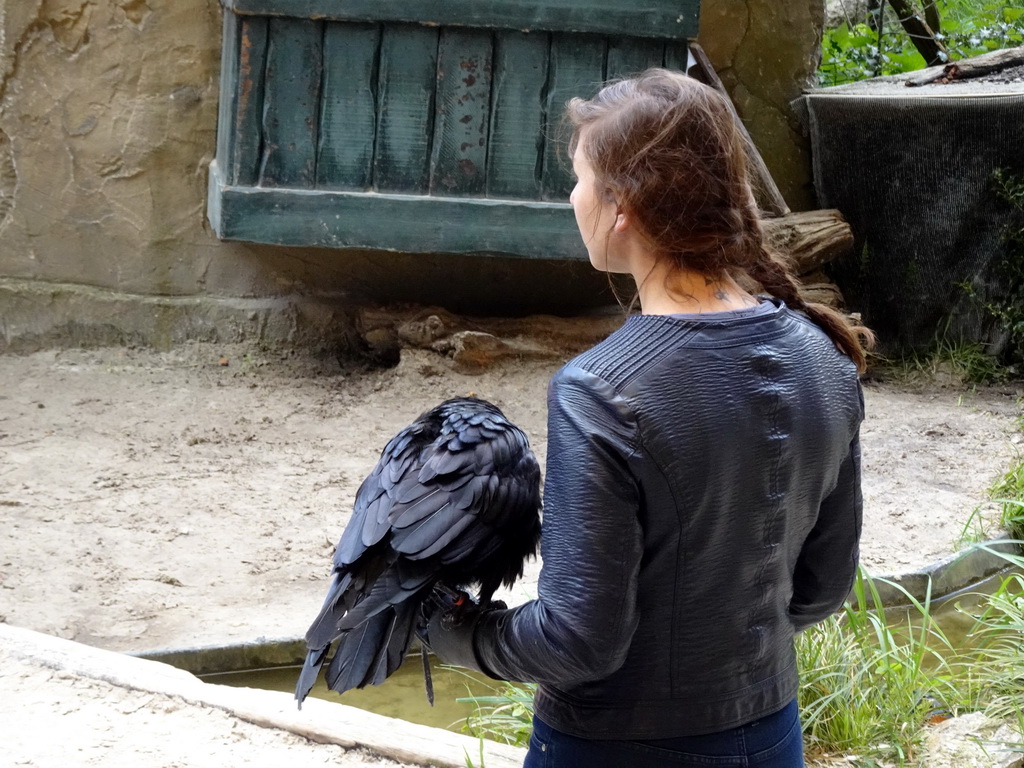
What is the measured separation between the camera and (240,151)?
4496 mm

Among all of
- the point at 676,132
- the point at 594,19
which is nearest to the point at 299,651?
the point at 676,132

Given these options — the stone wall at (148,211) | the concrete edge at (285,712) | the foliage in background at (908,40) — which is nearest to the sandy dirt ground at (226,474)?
the concrete edge at (285,712)

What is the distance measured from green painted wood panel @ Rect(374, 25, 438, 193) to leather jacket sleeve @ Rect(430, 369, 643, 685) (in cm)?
345

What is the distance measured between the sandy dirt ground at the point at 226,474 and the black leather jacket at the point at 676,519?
1.17 meters

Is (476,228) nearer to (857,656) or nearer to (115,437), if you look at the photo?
(115,437)

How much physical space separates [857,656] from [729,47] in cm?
372

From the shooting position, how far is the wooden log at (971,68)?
19.9 ft

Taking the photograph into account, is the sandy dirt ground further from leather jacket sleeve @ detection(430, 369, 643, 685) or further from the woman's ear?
the woman's ear

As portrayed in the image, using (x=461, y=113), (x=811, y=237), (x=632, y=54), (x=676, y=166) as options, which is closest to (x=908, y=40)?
(x=811, y=237)

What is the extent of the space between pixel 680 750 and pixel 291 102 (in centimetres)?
365

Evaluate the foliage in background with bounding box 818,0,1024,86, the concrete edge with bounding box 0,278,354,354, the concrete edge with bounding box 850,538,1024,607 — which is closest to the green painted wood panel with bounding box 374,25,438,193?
the concrete edge with bounding box 0,278,354,354

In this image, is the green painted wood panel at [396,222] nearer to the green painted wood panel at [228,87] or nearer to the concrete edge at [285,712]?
the green painted wood panel at [228,87]

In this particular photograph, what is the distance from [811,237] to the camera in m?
5.29

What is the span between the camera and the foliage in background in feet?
25.2
